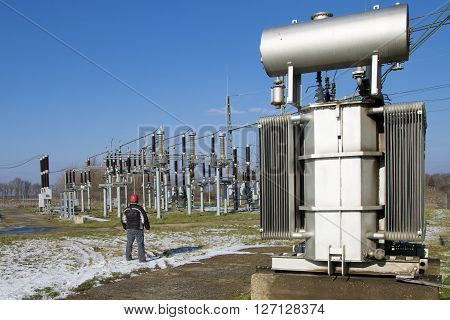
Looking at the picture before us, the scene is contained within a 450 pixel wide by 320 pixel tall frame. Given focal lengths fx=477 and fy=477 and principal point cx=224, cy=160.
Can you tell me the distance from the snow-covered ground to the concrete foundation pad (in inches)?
162

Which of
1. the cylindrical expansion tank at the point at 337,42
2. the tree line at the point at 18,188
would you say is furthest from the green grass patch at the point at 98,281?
the tree line at the point at 18,188

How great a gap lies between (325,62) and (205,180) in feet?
110

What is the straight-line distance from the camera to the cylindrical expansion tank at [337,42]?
14.5 feet

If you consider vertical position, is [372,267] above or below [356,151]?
below

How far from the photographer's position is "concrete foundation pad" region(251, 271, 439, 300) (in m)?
4.29

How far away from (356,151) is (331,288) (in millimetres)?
1337

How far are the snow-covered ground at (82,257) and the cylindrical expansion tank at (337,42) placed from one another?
5.26 meters

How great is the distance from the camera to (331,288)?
4.59m

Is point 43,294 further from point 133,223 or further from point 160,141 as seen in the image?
point 160,141

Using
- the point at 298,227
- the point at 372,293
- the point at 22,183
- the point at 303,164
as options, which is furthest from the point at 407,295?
the point at 22,183

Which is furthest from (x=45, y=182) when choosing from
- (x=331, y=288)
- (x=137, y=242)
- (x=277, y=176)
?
(x=331, y=288)

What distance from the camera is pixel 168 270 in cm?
1001

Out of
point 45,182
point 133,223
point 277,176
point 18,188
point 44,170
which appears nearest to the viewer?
point 277,176

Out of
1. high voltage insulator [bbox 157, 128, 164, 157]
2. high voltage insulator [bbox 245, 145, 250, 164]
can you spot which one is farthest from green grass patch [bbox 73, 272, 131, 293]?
high voltage insulator [bbox 245, 145, 250, 164]
